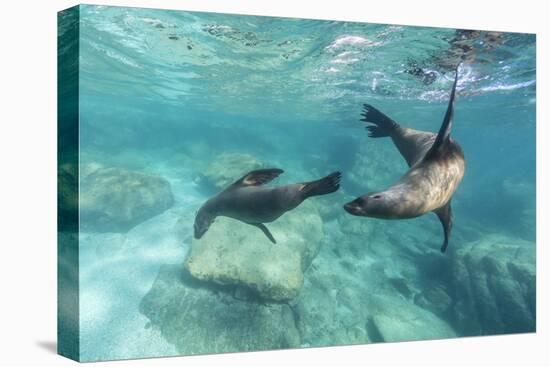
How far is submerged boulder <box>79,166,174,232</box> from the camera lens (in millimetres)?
13227

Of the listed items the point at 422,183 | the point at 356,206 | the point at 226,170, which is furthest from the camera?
the point at 226,170

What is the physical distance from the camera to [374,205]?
8.85 feet

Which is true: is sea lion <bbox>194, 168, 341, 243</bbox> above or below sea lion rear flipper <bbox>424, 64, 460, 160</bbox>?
below

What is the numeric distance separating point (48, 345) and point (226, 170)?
10.9 meters

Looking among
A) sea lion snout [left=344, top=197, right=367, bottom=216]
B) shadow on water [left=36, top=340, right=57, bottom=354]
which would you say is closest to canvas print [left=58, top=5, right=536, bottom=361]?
sea lion snout [left=344, top=197, right=367, bottom=216]

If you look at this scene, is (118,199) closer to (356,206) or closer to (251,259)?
(251,259)

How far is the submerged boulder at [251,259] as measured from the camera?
8688mm

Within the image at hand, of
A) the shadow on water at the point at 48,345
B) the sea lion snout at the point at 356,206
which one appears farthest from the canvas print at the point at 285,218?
the shadow on water at the point at 48,345

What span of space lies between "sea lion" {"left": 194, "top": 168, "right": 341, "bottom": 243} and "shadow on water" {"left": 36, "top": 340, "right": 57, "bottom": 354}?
127 inches

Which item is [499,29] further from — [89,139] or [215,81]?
[89,139]

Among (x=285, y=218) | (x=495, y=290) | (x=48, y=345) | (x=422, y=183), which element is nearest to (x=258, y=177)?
(x=422, y=183)

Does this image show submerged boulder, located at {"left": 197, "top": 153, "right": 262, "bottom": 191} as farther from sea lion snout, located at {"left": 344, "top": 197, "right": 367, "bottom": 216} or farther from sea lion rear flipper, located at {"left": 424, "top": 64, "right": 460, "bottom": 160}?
sea lion snout, located at {"left": 344, "top": 197, "right": 367, "bottom": 216}

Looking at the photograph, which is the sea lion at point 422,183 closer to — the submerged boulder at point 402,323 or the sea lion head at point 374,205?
the sea lion head at point 374,205

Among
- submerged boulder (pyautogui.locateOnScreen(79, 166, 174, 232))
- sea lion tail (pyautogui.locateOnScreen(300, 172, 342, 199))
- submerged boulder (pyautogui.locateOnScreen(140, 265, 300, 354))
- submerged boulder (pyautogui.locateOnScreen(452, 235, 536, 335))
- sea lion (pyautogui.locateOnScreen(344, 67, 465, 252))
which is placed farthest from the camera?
submerged boulder (pyautogui.locateOnScreen(79, 166, 174, 232))
